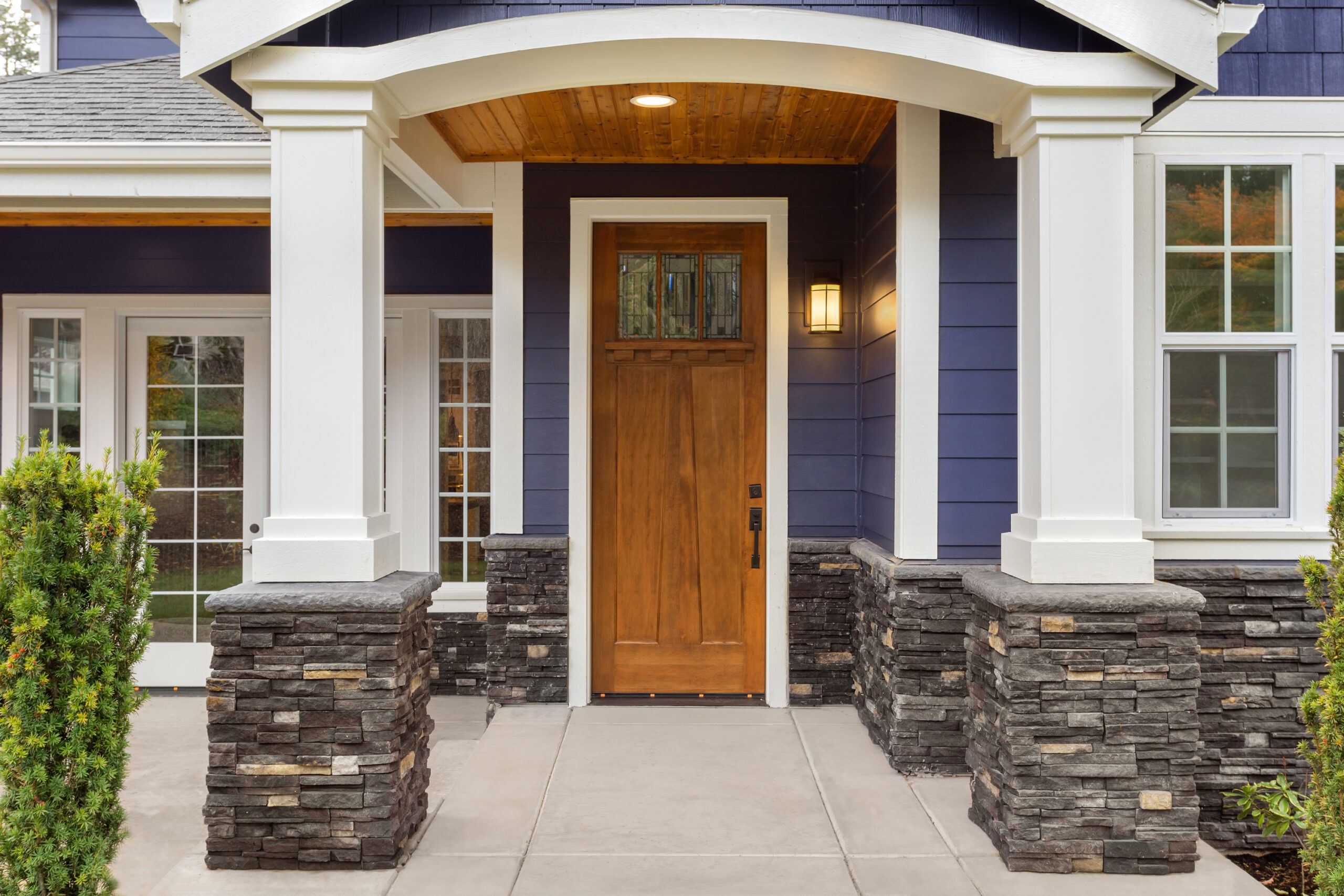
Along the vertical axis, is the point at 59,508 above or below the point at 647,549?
above

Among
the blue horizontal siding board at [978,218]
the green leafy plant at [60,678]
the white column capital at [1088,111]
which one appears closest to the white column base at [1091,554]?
the white column capital at [1088,111]

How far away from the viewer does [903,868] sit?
2.91 metres

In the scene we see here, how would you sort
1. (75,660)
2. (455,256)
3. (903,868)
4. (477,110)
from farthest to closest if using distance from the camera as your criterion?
(455,256), (477,110), (903,868), (75,660)

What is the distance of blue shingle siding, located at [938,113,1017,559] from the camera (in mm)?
3826

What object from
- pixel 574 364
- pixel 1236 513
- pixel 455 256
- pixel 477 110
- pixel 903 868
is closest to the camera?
pixel 903 868

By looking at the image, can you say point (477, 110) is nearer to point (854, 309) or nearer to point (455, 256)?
point (455, 256)

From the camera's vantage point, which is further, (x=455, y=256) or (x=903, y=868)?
(x=455, y=256)

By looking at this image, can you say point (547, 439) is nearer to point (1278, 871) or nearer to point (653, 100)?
point (653, 100)

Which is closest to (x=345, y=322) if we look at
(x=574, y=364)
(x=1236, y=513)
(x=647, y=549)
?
(x=574, y=364)

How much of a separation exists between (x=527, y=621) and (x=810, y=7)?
2.92 metres

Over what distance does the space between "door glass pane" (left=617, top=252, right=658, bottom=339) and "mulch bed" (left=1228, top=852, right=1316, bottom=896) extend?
3.22 metres

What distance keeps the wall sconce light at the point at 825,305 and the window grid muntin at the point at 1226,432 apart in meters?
1.46

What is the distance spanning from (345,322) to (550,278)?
1778 mm

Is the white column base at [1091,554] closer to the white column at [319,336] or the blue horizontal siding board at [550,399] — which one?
the white column at [319,336]
